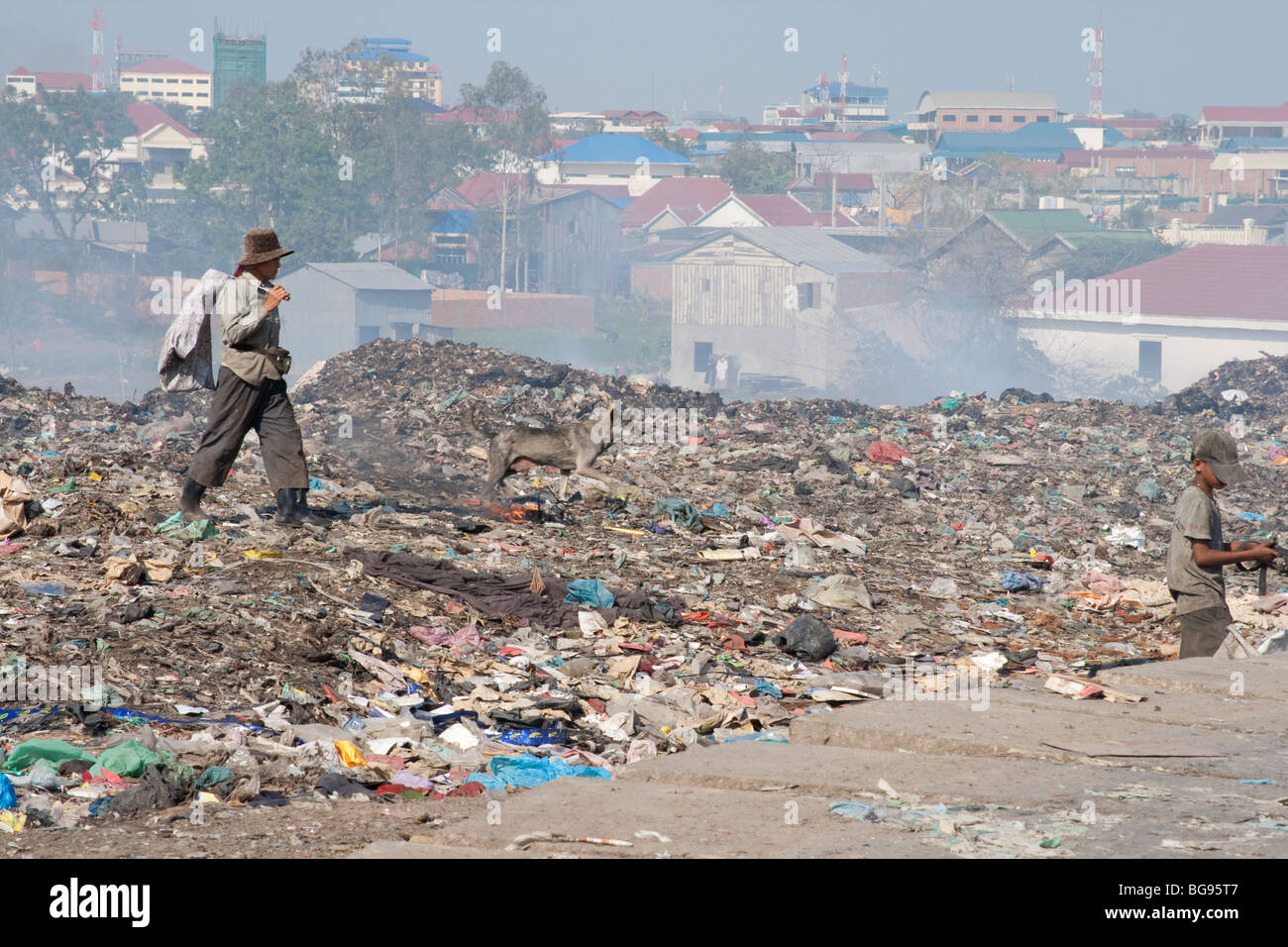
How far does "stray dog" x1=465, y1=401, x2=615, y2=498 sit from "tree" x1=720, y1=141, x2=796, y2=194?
175 feet

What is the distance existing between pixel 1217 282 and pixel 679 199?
981 inches

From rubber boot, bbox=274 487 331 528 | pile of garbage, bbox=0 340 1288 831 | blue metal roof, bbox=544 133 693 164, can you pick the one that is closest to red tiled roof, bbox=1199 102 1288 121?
blue metal roof, bbox=544 133 693 164

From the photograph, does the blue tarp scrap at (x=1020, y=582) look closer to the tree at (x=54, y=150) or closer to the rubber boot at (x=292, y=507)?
the rubber boot at (x=292, y=507)

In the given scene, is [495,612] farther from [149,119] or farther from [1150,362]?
[149,119]

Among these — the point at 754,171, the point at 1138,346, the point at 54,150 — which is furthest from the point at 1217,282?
the point at 54,150

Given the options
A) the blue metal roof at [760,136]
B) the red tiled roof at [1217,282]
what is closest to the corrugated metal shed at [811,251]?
the red tiled roof at [1217,282]

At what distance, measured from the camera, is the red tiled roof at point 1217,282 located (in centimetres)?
3641

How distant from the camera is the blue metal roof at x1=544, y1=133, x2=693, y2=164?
6850 centimetres

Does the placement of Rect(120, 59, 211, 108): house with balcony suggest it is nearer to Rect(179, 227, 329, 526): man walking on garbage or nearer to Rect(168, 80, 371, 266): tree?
Answer: Rect(168, 80, 371, 266): tree

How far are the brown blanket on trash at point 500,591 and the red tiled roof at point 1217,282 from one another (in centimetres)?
3362

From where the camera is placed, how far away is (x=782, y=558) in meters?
8.01

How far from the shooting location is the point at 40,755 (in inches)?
150

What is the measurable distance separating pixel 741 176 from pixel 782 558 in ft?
183
